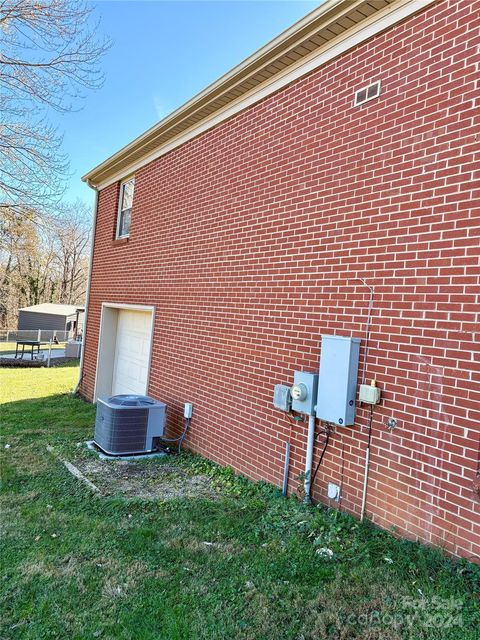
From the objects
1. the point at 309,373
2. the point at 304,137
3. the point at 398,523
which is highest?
the point at 304,137

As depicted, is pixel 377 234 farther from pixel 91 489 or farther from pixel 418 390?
pixel 91 489

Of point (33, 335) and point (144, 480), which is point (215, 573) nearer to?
point (144, 480)

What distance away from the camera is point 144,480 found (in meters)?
5.08

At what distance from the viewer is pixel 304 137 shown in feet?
15.3

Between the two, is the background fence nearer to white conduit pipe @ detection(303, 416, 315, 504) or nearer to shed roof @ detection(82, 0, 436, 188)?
shed roof @ detection(82, 0, 436, 188)

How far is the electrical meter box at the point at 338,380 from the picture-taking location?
3.74 metres

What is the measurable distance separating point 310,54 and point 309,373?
3.46 meters

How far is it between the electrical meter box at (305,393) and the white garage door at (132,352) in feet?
13.8

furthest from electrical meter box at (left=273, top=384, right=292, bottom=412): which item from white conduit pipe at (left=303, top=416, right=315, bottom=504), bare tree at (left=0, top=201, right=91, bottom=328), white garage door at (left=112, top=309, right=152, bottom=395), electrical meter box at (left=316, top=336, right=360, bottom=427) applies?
bare tree at (left=0, top=201, right=91, bottom=328)

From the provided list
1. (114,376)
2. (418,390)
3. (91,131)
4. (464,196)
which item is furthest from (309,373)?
(91,131)

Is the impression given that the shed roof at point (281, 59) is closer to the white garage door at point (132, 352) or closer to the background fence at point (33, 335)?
the white garage door at point (132, 352)

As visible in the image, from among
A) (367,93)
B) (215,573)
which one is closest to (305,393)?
(215,573)

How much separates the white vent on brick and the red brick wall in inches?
3.7

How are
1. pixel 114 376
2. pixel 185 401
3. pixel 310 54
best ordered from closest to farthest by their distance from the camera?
pixel 310 54, pixel 185 401, pixel 114 376
